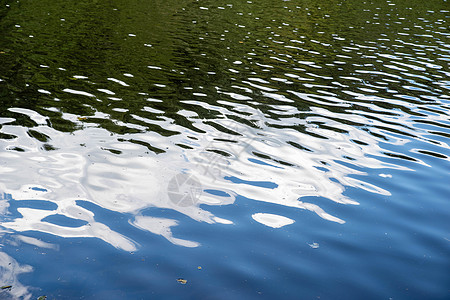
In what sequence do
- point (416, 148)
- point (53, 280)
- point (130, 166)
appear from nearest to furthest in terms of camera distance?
point (53, 280) → point (130, 166) → point (416, 148)

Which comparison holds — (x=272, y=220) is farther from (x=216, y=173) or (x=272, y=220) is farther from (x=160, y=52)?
(x=160, y=52)

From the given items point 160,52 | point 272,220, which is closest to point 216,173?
point 272,220

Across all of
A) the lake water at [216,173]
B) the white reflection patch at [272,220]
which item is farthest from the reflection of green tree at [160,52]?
the white reflection patch at [272,220]

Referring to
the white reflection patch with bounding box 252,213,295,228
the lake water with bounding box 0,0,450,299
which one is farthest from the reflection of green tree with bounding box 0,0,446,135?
the white reflection patch with bounding box 252,213,295,228

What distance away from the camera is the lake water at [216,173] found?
220 inches

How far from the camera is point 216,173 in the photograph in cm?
814

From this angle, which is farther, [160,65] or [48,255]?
[160,65]

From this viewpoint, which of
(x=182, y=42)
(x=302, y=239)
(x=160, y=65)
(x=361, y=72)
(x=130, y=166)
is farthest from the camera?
(x=182, y=42)

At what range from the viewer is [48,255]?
5.64 m

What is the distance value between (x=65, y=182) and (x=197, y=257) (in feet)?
9.68

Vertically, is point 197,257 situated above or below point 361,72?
below

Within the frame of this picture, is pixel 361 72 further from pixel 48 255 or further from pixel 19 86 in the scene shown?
pixel 48 255

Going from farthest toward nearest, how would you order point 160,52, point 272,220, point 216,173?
point 160,52 < point 216,173 < point 272,220

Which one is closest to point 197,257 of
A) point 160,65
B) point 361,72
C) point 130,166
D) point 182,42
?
point 130,166
